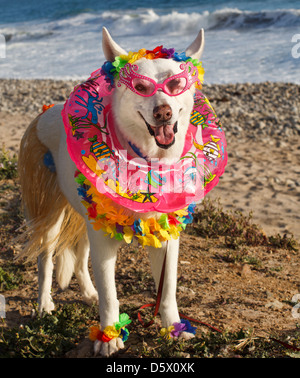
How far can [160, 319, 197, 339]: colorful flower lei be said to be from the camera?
3.14 metres

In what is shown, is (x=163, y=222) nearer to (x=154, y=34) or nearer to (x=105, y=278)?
(x=105, y=278)

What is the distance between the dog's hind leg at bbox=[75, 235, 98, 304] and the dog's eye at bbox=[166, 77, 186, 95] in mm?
1712

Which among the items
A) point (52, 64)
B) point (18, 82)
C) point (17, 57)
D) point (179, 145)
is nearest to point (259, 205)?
point (179, 145)

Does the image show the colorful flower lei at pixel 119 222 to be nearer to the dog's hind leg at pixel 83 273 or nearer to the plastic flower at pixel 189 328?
the plastic flower at pixel 189 328

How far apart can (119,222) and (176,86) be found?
2.91ft

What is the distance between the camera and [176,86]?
2721 mm

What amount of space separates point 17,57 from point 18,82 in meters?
8.23

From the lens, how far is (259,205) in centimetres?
566

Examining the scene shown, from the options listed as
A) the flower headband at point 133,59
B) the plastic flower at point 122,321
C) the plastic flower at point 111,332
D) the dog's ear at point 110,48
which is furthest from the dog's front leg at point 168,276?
the dog's ear at point 110,48

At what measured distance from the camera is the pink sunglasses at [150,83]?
267 cm

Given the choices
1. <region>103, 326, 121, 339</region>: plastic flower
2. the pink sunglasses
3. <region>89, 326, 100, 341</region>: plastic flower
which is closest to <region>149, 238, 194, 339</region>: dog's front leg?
<region>103, 326, 121, 339</region>: plastic flower

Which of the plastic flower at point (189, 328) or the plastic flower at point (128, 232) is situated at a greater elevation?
the plastic flower at point (128, 232)

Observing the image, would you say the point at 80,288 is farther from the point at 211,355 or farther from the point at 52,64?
the point at 52,64

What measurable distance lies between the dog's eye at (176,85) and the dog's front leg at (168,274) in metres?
0.97
